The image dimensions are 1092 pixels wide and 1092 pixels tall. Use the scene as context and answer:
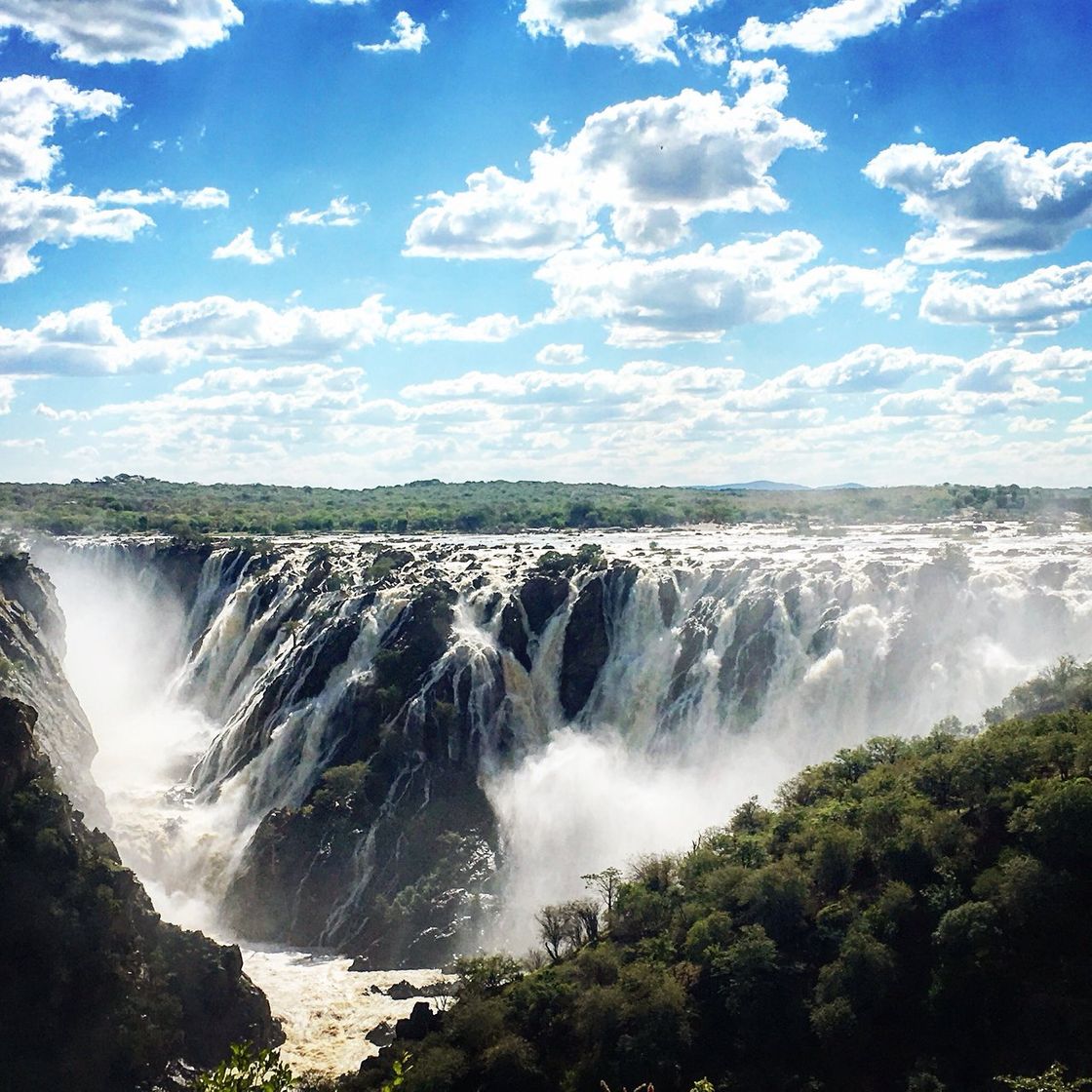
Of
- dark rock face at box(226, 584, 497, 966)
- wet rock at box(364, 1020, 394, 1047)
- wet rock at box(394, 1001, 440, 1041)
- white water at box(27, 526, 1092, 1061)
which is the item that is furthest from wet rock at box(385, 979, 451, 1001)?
wet rock at box(394, 1001, 440, 1041)

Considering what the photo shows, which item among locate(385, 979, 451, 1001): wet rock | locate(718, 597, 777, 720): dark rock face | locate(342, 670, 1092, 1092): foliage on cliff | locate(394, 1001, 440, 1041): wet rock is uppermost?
locate(718, 597, 777, 720): dark rock face

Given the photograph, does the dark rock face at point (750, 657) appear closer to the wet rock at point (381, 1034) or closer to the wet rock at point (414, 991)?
the wet rock at point (414, 991)

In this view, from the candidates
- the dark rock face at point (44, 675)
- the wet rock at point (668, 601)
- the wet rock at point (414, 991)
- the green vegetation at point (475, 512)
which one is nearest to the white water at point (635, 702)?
the wet rock at point (668, 601)

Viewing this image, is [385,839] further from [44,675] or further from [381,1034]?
[44,675]

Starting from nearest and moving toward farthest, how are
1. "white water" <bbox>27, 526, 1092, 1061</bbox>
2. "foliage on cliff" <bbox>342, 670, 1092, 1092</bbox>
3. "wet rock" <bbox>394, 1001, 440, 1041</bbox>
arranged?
"foliage on cliff" <bbox>342, 670, 1092, 1092</bbox> < "wet rock" <bbox>394, 1001, 440, 1041</bbox> < "white water" <bbox>27, 526, 1092, 1061</bbox>

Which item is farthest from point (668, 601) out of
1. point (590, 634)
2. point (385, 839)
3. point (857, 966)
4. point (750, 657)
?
point (857, 966)

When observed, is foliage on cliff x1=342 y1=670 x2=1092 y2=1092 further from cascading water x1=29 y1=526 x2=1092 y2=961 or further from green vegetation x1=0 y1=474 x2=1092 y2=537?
green vegetation x1=0 y1=474 x2=1092 y2=537
